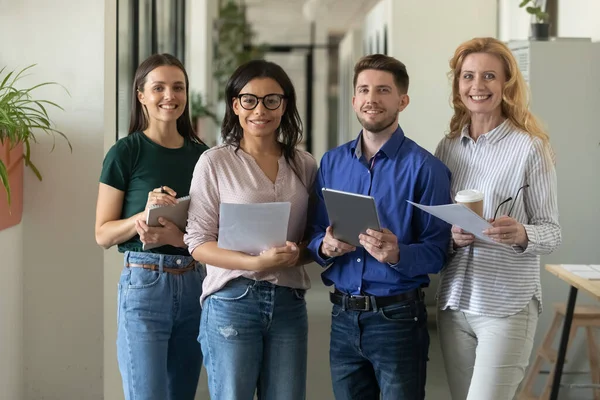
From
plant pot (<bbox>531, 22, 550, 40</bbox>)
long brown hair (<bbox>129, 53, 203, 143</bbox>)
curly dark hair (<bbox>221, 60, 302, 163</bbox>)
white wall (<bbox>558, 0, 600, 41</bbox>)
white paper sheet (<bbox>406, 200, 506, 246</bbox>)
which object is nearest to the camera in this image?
white paper sheet (<bbox>406, 200, 506, 246</bbox>)

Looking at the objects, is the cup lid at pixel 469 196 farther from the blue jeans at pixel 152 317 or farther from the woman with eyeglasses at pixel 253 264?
the blue jeans at pixel 152 317

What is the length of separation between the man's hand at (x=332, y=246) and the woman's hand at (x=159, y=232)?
53 cm

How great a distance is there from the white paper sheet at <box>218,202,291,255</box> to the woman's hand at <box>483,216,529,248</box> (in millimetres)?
583

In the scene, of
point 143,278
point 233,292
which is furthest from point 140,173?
point 233,292

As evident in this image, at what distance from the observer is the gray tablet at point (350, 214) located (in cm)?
205

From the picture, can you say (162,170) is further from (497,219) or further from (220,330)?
(497,219)

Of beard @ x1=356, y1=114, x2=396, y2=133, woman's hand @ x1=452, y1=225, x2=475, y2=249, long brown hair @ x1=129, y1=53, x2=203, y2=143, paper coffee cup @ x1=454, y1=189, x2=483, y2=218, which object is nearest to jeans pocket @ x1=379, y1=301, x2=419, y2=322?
woman's hand @ x1=452, y1=225, x2=475, y2=249

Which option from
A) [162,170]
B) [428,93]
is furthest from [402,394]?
[428,93]

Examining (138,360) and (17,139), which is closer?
(138,360)

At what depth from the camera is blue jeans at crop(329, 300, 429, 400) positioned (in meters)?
2.26

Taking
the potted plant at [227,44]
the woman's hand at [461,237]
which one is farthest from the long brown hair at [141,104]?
the potted plant at [227,44]

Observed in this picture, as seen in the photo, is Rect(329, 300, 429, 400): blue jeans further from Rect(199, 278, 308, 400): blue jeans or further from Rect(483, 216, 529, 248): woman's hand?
Rect(483, 216, 529, 248): woman's hand

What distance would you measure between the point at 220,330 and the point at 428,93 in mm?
4367

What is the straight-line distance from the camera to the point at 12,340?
3.28 meters
